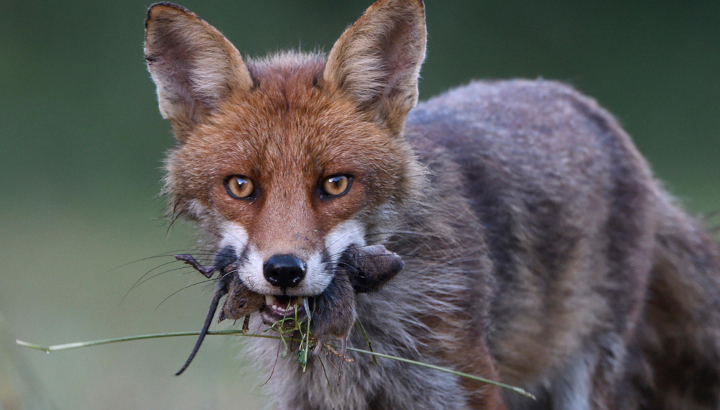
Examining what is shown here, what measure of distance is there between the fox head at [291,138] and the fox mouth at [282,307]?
100mm

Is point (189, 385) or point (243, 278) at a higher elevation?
point (243, 278)

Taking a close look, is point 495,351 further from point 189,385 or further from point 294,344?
point 189,385

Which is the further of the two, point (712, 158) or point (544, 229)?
point (712, 158)

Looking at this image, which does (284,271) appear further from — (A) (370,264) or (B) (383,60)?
(B) (383,60)

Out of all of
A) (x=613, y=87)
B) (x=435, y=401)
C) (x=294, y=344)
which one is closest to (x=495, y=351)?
(x=435, y=401)

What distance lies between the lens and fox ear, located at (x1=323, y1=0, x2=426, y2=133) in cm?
411

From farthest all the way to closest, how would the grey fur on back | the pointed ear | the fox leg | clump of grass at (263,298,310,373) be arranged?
1. the fox leg
2. the grey fur on back
3. the pointed ear
4. clump of grass at (263,298,310,373)

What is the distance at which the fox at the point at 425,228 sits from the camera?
3828 mm

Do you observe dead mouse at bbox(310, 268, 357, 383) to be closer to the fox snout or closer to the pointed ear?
the fox snout

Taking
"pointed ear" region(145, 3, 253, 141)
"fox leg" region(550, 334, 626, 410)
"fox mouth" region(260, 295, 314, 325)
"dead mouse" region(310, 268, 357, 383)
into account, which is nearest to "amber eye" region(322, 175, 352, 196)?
"dead mouse" region(310, 268, 357, 383)

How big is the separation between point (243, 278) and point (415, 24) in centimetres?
162

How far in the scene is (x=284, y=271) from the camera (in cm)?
342

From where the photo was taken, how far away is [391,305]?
14.8 ft

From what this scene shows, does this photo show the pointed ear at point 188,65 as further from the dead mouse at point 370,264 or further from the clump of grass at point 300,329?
the clump of grass at point 300,329
